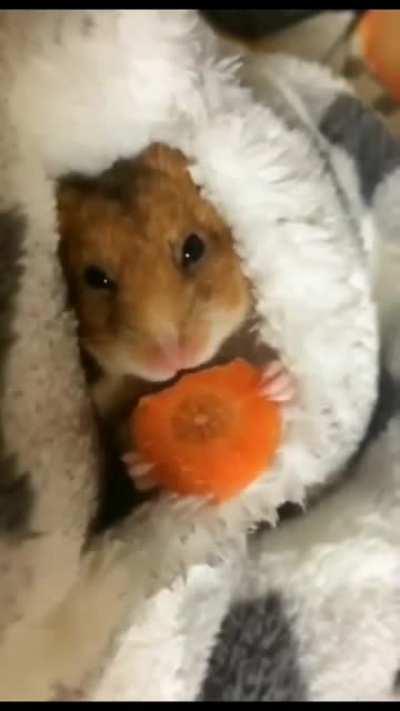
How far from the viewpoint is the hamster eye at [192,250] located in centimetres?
86

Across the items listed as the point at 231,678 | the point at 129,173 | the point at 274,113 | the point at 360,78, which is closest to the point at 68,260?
the point at 129,173

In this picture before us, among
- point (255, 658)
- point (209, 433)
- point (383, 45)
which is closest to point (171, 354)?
point (209, 433)

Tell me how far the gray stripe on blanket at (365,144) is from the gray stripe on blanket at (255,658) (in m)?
0.35

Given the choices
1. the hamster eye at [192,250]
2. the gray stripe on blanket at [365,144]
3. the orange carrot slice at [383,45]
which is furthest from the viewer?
the orange carrot slice at [383,45]

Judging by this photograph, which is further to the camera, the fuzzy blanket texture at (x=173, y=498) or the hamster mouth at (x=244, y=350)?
the hamster mouth at (x=244, y=350)

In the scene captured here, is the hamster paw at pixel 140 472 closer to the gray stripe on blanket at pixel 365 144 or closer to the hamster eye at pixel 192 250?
the hamster eye at pixel 192 250

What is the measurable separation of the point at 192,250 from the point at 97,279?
0.07 m

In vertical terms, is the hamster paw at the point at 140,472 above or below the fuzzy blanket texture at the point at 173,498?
below

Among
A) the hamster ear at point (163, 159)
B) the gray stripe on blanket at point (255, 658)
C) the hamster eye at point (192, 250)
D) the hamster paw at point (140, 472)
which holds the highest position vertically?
the hamster ear at point (163, 159)

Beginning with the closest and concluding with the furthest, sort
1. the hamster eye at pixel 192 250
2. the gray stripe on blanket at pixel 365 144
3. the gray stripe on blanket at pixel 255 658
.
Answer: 1. the gray stripe on blanket at pixel 255 658
2. the hamster eye at pixel 192 250
3. the gray stripe on blanket at pixel 365 144

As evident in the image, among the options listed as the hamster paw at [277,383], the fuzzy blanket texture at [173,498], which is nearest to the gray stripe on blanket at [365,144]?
the fuzzy blanket texture at [173,498]

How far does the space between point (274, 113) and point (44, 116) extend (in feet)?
0.56

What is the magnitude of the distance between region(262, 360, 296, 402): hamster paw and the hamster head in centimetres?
4

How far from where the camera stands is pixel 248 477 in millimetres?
836
